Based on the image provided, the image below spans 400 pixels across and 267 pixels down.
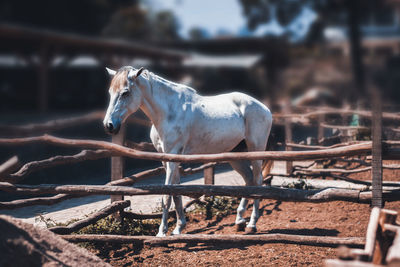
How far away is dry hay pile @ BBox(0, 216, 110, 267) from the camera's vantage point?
102 inches

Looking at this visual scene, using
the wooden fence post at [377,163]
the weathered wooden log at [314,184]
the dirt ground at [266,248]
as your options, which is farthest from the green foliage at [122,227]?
the wooden fence post at [377,163]

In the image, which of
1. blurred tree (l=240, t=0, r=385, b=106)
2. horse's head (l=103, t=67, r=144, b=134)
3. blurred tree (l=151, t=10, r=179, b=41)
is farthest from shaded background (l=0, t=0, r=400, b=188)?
blurred tree (l=151, t=10, r=179, b=41)

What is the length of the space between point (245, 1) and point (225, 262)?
5.02 meters

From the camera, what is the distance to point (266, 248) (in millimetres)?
3832

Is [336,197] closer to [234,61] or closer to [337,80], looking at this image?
[337,80]

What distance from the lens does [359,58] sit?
452 centimetres

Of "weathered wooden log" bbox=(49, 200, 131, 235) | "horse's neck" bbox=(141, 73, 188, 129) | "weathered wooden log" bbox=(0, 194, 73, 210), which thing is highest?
"horse's neck" bbox=(141, 73, 188, 129)

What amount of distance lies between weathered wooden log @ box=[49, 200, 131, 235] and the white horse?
46 cm

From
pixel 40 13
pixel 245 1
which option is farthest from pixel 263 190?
pixel 40 13

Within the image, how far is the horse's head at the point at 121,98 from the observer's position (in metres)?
3.80

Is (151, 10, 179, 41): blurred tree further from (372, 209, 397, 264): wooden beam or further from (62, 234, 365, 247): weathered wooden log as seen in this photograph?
(372, 209, 397, 264): wooden beam

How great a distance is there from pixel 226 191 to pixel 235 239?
16.4 inches

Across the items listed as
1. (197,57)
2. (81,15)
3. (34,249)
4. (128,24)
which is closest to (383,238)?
(34,249)

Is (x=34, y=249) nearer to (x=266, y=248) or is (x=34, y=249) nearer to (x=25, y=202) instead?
(x=25, y=202)
